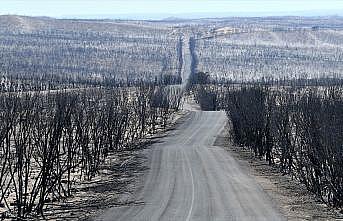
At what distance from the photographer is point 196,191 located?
32.1 m

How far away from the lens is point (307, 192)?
32906mm

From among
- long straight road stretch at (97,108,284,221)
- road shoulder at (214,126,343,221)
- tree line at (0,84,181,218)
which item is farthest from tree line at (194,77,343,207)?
tree line at (0,84,181,218)

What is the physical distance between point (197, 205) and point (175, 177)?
31.4 ft

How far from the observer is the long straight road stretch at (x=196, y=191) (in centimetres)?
2609

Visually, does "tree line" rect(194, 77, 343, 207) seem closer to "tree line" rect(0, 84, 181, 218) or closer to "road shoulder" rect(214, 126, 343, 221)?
"road shoulder" rect(214, 126, 343, 221)

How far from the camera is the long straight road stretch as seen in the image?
85.6 feet

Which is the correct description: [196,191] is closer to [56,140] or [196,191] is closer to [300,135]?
[300,135]

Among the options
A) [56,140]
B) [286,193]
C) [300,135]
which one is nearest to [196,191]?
A: [286,193]

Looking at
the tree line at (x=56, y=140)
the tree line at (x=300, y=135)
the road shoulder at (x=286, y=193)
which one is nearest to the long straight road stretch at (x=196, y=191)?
the road shoulder at (x=286, y=193)

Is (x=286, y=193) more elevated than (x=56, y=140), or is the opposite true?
(x=56, y=140)

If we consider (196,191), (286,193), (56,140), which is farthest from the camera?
(286,193)

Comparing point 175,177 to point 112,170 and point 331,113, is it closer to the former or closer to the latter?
point 112,170

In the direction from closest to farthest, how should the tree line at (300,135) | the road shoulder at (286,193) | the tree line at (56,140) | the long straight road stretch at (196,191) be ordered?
the tree line at (56,140), the long straight road stretch at (196,191), the road shoulder at (286,193), the tree line at (300,135)

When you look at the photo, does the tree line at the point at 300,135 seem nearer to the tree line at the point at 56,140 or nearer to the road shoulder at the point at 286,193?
the road shoulder at the point at 286,193
